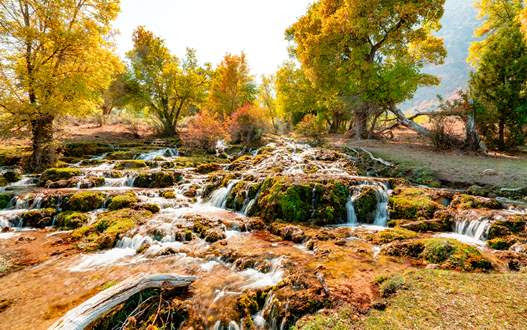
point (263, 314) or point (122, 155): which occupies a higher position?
point (122, 155)

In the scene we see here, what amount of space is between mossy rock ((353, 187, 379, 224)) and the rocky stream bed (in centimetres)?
4

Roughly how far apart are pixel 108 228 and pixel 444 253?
9301 millimetres

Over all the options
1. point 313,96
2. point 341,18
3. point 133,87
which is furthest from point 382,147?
point 133,87

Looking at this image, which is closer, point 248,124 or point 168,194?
point 168,194

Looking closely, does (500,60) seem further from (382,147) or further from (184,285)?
(184,285)

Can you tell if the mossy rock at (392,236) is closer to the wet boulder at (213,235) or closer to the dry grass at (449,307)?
the dry grass at (449,307)

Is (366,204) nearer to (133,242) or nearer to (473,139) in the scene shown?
(133,242)

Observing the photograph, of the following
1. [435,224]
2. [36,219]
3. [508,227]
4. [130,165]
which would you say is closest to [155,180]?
[130,165]

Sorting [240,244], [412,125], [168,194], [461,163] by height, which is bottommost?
[240,244]

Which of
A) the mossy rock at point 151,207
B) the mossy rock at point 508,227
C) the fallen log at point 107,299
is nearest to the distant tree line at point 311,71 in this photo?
the mossy rock at point 151,207

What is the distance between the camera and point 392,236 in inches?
271

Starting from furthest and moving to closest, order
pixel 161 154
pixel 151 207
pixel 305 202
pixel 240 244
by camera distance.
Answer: pixel 161 154 → pixel 151 207 → pixel 305 202 → pixel 240 244

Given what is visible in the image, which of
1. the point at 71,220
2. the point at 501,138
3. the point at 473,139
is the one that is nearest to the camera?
the point at 71,220

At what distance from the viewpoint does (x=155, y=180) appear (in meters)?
14.5
